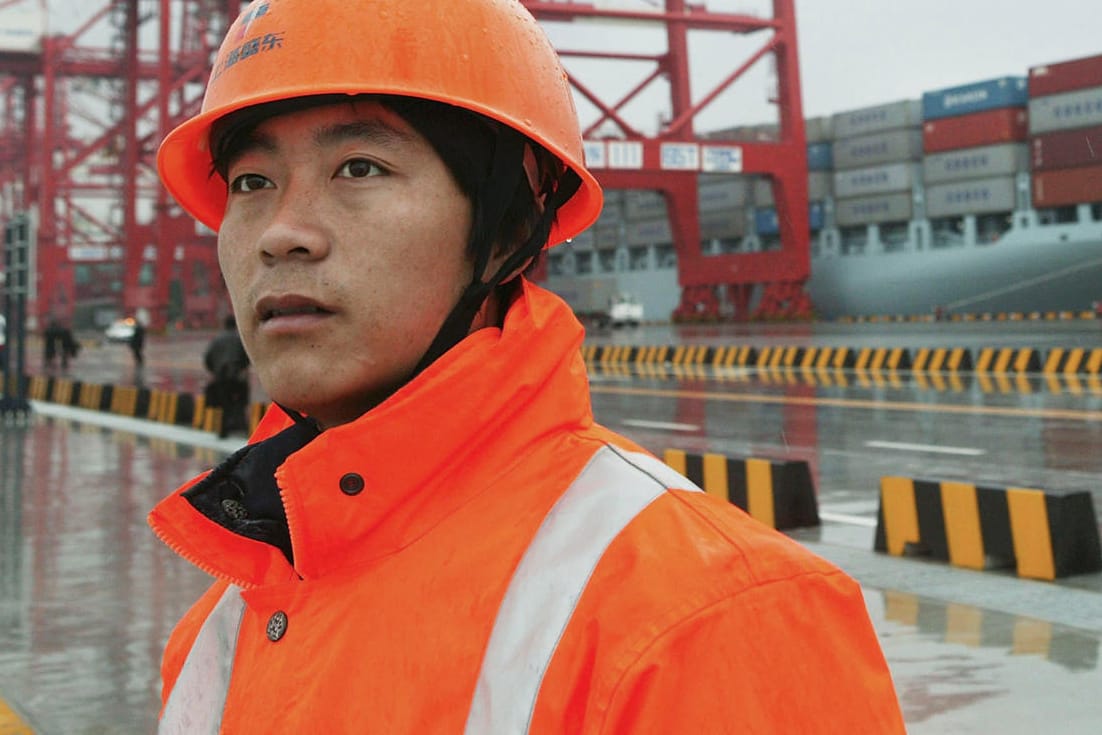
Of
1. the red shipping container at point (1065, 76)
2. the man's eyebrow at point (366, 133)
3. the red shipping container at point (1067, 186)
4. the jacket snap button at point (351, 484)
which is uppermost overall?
the red shipping container at point (1065, 76)

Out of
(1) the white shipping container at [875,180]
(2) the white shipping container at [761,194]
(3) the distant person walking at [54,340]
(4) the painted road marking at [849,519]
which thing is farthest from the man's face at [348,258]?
(2) the white shipping container at [761,194]

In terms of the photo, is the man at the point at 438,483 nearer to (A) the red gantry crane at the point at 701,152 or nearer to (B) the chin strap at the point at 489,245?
(B) the chin strap at the point at 489,245

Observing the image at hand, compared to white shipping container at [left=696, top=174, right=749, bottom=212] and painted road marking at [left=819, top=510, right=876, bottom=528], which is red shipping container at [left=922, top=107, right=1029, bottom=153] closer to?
white shipping container at [left=696, top=174, right=749, bottom=212]

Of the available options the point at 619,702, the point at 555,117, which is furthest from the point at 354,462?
the point at 555,117

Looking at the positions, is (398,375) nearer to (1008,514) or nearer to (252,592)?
(252,592)

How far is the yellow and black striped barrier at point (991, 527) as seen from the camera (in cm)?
637

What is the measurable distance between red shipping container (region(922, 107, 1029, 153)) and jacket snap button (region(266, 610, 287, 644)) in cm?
5139

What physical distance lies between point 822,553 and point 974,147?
155 feet

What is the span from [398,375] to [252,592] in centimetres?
29

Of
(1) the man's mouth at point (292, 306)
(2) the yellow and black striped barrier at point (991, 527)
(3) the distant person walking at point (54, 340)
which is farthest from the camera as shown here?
(3) the distant person walking at point (54, 340)

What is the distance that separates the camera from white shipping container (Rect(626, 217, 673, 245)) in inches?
2689

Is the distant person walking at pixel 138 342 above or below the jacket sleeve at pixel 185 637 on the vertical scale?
above

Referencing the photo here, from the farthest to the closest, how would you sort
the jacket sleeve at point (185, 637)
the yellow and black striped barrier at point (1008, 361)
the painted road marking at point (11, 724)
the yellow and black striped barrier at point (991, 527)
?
the yellow and black striped barrier at point (1008, 361) → the yellow and black striped barrier at point (991, 527) → the painted road marking at point (11, 724) → the jacket sleeve at point (185, 637)

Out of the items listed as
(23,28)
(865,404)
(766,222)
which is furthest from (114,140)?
(865,404)
